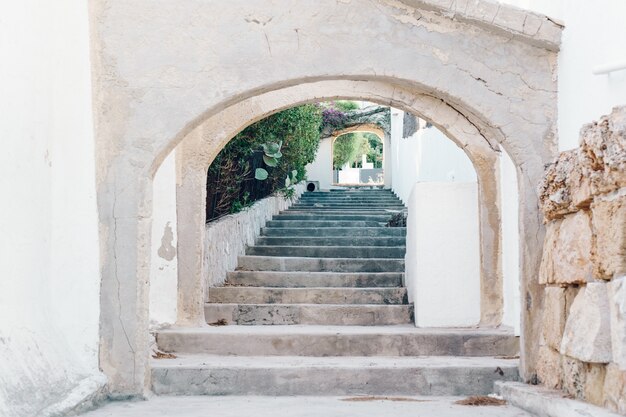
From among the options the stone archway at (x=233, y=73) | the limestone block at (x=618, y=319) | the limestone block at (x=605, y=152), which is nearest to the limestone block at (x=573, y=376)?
the limestone block at (x=618, y=319)

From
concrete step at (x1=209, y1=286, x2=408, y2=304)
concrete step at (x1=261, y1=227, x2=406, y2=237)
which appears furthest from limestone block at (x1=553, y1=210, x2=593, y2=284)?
concrete step at (x1=261, y1=227, x2=406, y2=237)

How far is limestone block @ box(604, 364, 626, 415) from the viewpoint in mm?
3916

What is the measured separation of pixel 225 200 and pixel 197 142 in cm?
294

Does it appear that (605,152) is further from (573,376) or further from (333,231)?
(333,231)

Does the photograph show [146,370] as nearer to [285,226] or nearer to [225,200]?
[225,200]

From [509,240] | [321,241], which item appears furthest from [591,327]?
[321,241]

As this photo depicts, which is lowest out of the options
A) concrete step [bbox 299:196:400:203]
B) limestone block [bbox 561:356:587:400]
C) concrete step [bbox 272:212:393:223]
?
limestone block [bbox 561:356:587:400]

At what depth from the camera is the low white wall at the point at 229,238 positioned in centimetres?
923

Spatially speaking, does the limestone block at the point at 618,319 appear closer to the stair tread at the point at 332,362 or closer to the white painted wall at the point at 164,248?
the stair tread at the point at 332,362

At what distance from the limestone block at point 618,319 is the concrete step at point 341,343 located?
3.34 metres

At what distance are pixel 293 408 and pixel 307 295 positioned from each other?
150 inches

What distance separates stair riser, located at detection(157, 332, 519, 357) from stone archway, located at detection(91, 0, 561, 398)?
5.07 feet

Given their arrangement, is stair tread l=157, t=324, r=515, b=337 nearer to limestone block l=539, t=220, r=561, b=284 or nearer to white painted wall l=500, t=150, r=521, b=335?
white painted wall l=500, t=150, r=521, b=335

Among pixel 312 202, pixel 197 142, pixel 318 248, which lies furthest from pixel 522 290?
pixel 312 202
